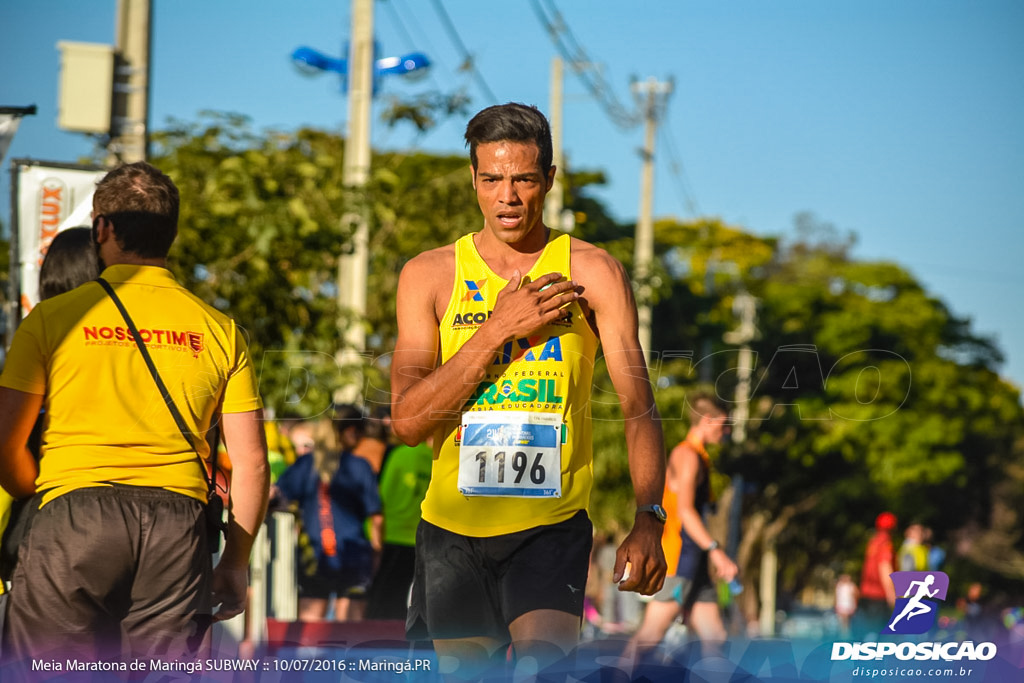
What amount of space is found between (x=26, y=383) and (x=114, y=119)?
4874 mm

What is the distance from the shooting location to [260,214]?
Result: 1029 centimetres

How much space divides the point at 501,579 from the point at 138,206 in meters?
1.55

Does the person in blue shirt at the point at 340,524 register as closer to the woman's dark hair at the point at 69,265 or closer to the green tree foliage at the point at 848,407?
the woman's dark hair at the point at 69,265

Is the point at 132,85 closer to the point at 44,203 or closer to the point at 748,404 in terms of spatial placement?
the point at 44,203

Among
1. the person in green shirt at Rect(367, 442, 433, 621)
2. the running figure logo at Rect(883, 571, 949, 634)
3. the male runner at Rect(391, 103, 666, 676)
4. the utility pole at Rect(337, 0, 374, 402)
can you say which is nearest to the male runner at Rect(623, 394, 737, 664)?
the person in green shirt at Rect(367, 442, 433, 621)

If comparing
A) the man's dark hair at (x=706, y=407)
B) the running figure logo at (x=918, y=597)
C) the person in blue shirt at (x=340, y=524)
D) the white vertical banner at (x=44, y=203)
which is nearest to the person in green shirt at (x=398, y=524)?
the person in blue shirt at (x=340, y=524)

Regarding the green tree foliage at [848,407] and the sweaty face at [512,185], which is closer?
the sweaty face at [512,185]

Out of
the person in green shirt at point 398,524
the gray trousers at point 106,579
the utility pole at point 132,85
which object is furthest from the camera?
the person in green shirt at point 398,524

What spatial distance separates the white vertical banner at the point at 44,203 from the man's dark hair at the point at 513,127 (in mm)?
3658

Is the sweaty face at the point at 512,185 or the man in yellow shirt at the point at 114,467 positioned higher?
the sweaty face at the point at 512,185

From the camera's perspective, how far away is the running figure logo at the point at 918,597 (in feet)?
13.4

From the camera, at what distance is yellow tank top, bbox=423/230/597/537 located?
3.73 meters

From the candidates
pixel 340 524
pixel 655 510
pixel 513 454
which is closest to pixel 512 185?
pixel 513 454

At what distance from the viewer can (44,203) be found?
701cm
